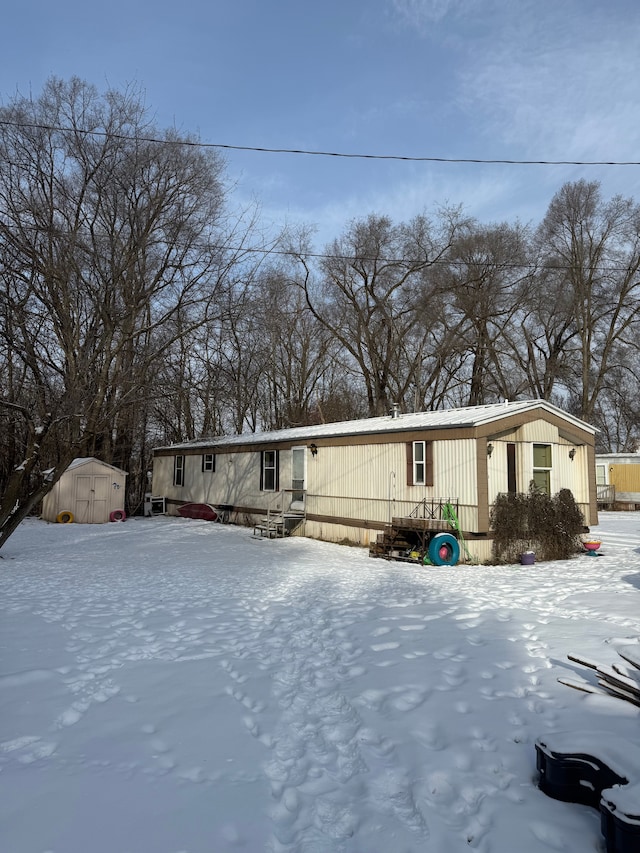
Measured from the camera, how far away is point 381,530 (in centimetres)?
1377

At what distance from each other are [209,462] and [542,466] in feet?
42.3

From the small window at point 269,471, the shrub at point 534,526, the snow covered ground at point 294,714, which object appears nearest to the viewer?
the snow covered ground at point 294,714

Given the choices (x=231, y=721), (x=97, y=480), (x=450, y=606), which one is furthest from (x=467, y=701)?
(x=97, y=480)

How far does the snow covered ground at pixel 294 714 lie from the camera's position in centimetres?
283

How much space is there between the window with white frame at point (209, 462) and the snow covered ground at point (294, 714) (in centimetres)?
1253

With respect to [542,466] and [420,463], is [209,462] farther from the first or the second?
[542,466]

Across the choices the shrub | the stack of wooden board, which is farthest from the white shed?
the stack of wooden board

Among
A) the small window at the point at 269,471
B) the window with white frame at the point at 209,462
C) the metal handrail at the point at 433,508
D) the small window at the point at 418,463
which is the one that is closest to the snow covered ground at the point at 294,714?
the metal handrail at the point at 433,508

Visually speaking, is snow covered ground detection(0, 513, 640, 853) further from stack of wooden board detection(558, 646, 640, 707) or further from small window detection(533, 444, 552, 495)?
small window detection(533, 444, 552, 495)

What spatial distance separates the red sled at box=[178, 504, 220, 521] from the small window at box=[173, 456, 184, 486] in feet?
4.36

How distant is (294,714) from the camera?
421 centimetres

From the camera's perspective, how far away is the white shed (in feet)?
66.2

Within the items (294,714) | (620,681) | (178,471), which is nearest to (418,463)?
(620,681)

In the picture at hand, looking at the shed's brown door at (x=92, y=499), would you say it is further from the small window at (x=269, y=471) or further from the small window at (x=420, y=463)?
the small window at (x=420, y=463)
